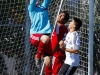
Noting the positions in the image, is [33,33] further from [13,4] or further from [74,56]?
[13,4]

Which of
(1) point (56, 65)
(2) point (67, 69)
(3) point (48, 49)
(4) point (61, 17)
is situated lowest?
(1) point (56, 65)

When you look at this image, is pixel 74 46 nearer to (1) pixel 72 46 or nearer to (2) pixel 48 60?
(1) pixel 72 46

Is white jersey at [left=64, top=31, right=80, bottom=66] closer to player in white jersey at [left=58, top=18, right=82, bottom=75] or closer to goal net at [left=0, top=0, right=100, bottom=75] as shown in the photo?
player in white jersey at [left=58, top=18, right=82, bottom=75]

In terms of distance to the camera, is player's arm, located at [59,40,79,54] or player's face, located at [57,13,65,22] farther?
player's face, located at [57,13,65,22]

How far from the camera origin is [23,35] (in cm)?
738

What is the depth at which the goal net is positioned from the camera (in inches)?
280

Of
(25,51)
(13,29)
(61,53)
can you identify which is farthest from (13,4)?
(61,53)

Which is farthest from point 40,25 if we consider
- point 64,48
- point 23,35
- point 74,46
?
point 23,35

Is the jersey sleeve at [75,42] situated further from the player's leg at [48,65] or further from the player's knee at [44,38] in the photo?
the player's leg at [48,65]

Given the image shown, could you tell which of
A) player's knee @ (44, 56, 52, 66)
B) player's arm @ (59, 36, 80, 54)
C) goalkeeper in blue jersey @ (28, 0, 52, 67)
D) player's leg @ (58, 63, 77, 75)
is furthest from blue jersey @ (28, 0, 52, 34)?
player's leg @ (58, 63, 77, 75)

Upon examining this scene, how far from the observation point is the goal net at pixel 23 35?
711 centimetres

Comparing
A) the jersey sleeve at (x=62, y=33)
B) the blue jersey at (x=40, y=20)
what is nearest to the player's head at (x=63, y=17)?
the jersey sleeve at (x=62, y=33)

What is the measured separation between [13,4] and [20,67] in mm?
1215

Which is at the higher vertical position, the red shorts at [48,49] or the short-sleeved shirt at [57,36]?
the short-sleeved shirt at [57,36]
